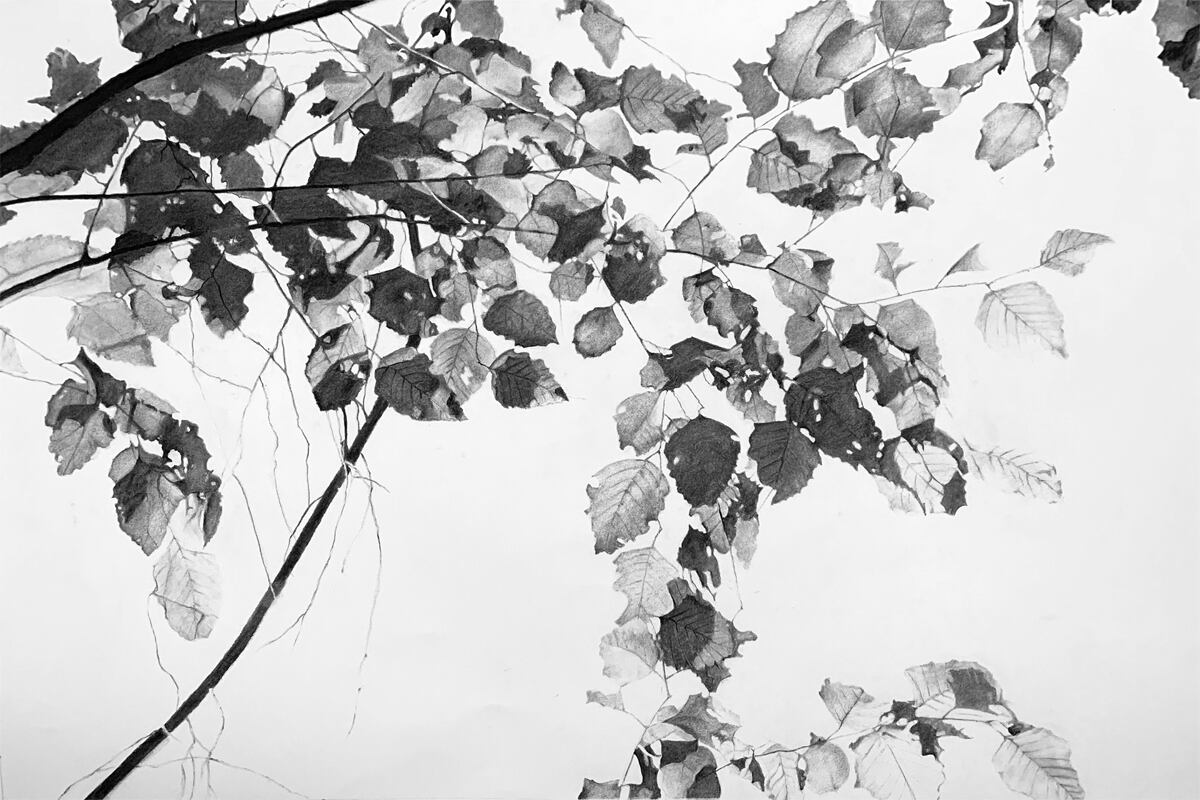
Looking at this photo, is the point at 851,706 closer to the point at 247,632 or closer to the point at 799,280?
the point at 799,280

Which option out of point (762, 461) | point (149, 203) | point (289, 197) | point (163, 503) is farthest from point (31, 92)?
point (762, 461)

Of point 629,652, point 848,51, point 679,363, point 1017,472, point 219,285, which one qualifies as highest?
point 848,51

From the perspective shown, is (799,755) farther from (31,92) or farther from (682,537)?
(31,92)

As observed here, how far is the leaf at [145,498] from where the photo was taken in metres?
0.87

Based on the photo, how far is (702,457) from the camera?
2.68ft

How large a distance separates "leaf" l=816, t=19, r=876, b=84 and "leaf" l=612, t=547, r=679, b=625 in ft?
1.51

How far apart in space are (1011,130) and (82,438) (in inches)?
35.8

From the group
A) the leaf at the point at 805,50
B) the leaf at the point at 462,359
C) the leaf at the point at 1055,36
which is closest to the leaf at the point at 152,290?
the leaf at the point at 462,359

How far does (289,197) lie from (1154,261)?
0.79 metres

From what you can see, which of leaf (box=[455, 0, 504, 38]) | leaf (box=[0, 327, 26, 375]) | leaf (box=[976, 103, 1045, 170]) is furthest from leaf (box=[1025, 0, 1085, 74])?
leaf (box=[0, 327, 26, 375])

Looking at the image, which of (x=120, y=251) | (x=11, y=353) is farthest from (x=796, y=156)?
(x=11, y=353)

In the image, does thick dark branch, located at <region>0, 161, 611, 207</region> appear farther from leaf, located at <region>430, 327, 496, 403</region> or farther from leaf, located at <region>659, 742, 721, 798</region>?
leaf, located at <region>659, 742, 721, 798</region>

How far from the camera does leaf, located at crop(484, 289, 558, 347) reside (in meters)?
0.84

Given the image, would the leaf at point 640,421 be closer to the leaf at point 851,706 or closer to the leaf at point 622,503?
the leaf at point 622,503
